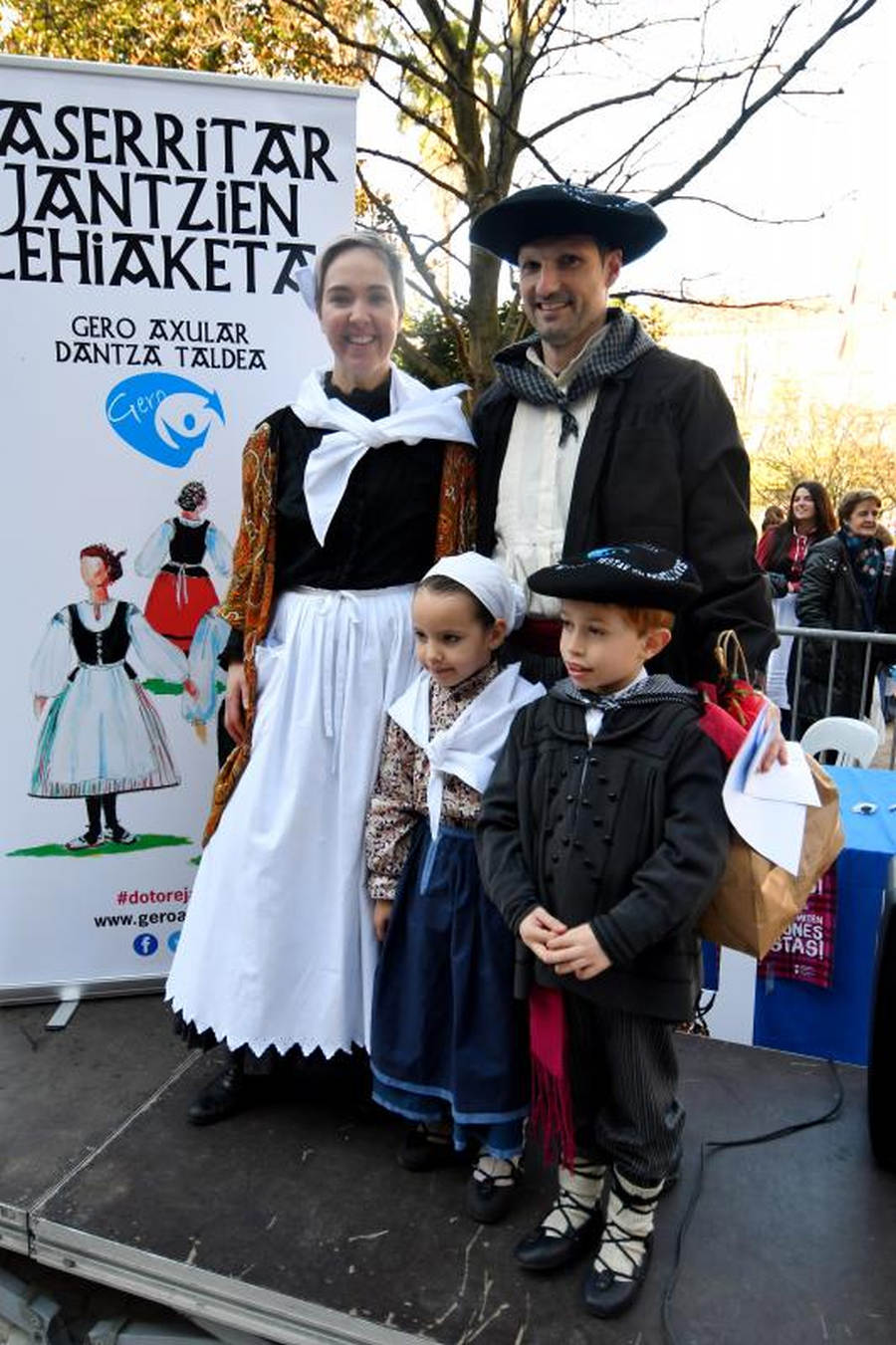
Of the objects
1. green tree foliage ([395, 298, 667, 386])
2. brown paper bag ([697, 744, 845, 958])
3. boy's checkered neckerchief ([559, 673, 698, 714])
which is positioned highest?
green tree foliage ([395, 298, 667, 386])

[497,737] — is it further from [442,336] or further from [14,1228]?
[442,336]

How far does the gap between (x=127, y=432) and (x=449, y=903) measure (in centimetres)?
146

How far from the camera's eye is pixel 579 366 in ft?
6.47

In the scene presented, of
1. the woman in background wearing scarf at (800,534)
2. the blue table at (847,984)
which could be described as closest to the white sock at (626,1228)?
the blue table at (847,984)

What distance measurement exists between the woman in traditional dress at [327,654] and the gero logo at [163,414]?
536 mm

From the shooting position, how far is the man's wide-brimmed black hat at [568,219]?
6.10 ft

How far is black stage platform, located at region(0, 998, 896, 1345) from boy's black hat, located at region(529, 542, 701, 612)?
3.79 ft

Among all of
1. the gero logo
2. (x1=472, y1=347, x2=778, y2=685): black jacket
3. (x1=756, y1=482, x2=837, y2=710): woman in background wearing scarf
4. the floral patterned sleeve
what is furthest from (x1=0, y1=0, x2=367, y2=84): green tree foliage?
the floral patterned sleeve

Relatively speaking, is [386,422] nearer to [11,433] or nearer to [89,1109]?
[11,433]

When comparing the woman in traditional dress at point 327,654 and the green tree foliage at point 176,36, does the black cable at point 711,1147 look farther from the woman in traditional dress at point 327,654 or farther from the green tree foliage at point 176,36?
the green tree foliage at point 176,36

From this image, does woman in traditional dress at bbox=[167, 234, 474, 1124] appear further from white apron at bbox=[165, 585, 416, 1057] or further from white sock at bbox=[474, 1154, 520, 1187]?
white sock at bbox=[474, 1154, 520, 1187]

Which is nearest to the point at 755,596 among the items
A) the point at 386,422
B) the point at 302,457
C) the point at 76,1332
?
the point at 386,422

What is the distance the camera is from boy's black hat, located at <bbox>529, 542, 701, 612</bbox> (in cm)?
164

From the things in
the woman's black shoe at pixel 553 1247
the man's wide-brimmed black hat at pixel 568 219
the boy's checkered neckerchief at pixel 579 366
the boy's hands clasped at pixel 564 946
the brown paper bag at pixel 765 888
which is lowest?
the woman's black shoe at pixel 553 1247
